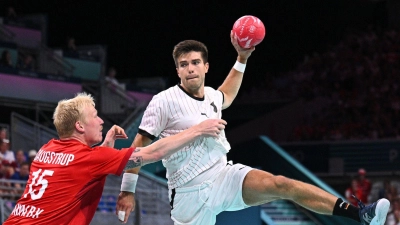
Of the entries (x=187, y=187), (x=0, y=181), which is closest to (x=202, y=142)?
(x=187, y=187)

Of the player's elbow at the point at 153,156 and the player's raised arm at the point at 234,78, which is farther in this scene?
the player's raised arm at the point at 234,78

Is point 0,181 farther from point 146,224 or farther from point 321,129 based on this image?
point 321,129

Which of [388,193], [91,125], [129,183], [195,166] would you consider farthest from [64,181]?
[388,193]

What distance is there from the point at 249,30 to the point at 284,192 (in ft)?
5.53

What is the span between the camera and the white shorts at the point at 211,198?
20.0 ft

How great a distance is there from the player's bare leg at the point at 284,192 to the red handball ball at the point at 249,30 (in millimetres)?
1382

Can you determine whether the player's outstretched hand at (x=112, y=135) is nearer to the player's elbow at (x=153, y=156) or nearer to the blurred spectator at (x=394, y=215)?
the player's elbow at (x=153, y=156)

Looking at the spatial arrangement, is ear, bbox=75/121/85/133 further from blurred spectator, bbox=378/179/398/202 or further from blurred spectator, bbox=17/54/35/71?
blurred spectator, bbox=17/54/35/71

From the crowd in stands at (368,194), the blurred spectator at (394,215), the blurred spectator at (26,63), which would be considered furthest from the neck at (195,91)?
the blurred spectator at (26,63)

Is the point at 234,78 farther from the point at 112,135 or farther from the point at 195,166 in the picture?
the point at 112,135

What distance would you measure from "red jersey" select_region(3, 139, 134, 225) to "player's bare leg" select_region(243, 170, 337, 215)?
134 centimetres

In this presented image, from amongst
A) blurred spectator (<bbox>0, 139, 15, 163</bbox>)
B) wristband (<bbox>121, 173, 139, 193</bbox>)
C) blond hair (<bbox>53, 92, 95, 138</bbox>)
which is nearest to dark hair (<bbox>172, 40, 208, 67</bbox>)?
wristband (<bbox>121, 173, 139, 193</bbox>)

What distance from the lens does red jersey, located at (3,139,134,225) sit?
15.9ft

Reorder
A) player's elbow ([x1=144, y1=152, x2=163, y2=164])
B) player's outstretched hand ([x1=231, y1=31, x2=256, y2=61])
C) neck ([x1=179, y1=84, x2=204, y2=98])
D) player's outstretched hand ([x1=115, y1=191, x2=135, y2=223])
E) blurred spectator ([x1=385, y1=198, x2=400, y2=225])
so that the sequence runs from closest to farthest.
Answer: player's elbow ([x1=144, y1=152, x2=163, y2=164])
player's outstretched hand ([x1=115, y1=191, x2=135, y2=223])
neck ([x1=179, y1=84, x2=204, y2=98])
player's outstretched hand ([x1=231, y1=31, x2=256, y2=61])
blurred spectator ([x1=385, y1=198, x2=400, y2=225])
